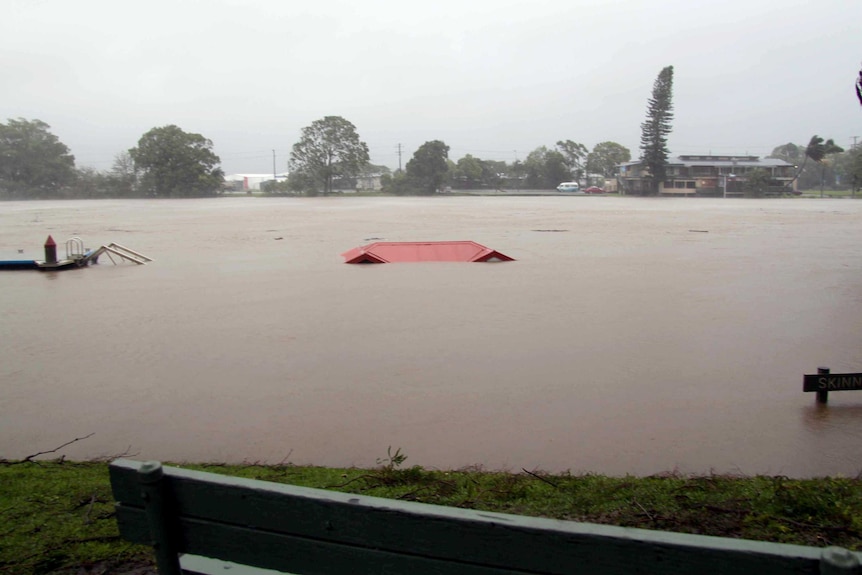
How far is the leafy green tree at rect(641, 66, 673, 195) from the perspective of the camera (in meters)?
60.2

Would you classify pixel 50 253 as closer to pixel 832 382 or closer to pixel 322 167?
pixel 832 382

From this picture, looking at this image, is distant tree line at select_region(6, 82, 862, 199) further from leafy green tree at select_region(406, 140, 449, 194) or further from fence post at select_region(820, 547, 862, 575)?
fence post at select_region(820, 547, 862, 575)

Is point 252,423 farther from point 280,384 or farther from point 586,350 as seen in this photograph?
point 586,350

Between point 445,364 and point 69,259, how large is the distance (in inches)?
414

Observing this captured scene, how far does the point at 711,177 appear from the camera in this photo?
210ft

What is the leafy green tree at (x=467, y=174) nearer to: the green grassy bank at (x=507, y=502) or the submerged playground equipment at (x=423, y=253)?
the submerged playground equipment at (x=423, y=253)

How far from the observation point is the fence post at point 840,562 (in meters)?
1.02

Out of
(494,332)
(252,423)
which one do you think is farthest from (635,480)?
(494,332)

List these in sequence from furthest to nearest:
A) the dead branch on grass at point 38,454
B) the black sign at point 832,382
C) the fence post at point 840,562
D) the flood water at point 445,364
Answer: the black sign at point 832,382, the flood water at point 445,364, the dead branch on grass at point 38,454, the fence post at point 840,562

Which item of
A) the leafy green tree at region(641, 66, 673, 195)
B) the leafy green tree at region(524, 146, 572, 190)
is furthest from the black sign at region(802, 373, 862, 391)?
the leafy green tree at region(524, 146, 572, 190)

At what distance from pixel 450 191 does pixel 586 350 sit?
69804 millimetres

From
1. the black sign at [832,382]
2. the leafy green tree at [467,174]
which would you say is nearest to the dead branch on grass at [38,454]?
the black sign at [832,382]

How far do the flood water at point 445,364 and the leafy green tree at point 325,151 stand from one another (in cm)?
5918

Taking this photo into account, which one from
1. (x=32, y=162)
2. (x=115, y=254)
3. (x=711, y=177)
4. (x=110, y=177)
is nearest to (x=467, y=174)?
(x=711, y=177)
